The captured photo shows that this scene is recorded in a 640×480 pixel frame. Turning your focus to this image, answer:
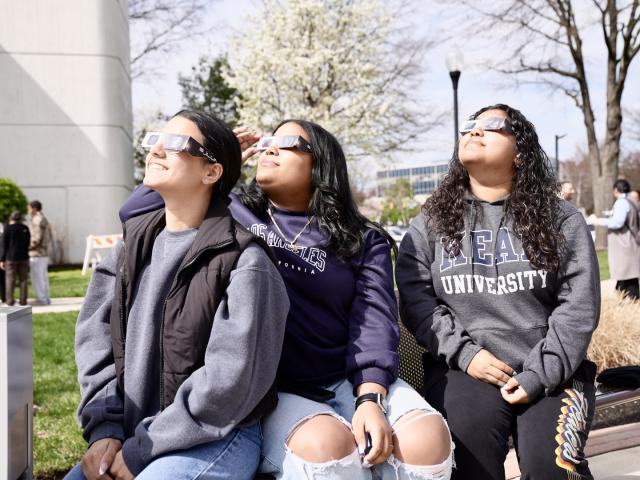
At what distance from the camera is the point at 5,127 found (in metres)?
24.0

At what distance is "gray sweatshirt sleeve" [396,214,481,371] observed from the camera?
2.81m

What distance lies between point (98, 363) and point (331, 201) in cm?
108

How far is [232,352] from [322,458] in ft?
1.39

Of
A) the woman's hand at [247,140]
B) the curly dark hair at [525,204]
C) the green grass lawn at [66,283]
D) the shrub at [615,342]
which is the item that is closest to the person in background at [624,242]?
the shrub at [615,342]

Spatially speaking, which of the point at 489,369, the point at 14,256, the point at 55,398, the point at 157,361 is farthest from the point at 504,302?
the point at 14,256

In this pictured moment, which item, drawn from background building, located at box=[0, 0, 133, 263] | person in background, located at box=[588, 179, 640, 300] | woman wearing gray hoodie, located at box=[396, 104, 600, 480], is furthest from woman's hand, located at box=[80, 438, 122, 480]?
background building, located at box=[0, 0, 133, 263]

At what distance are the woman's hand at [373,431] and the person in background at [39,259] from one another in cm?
1183

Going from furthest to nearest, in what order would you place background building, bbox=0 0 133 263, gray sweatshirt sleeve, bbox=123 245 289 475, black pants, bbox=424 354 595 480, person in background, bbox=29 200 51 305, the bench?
background building, bbox=0 0 133 263 < person in background, bbox=29 200 51 305 < the bench < black pants, bbox=424 354 595 480 < gray sweatshirt sleeve, bbox=123 245 289 475

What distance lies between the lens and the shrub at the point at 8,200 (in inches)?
744

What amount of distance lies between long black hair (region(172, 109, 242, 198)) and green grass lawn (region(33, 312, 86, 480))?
2.31 meters

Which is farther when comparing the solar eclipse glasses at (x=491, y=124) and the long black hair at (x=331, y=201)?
the solar eclipse glasses at (x=491, y=124)

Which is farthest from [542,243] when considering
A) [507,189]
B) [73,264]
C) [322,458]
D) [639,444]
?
[73,264]

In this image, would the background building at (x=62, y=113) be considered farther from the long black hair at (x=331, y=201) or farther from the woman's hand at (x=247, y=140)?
the long black hair at (x=331, y=201)

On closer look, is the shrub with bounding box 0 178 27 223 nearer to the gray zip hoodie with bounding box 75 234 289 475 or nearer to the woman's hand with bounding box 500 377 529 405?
the gray zip hoodie with bounding box 75 234 289 475
